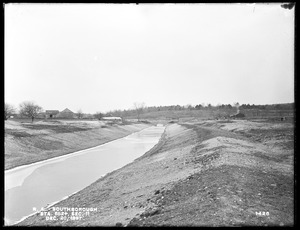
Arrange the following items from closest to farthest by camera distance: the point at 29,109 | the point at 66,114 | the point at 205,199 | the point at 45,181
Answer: the point at 205,199
the point at 45,181
the point at 29,109
the point at 66,114

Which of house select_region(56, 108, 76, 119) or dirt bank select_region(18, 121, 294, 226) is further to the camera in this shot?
house select_region(56, 108, 76, 119)

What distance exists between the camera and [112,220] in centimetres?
831

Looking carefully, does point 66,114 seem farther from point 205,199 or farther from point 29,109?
point 205,199

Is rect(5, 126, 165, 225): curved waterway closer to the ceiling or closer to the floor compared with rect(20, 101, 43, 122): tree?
closer to the floor

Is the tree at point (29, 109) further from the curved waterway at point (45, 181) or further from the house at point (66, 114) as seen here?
the curved waterway at point (45, 181)

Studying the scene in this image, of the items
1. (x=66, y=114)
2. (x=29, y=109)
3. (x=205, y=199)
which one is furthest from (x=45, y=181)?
(x=66, y=114)

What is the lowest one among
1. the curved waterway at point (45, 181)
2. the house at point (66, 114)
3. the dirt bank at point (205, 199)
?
the curved waterway at point (45, 181)

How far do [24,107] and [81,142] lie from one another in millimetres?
42877

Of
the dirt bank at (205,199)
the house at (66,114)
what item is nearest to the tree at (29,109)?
the house at (66,114)

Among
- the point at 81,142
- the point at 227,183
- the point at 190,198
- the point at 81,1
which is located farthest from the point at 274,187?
the point at 81,142

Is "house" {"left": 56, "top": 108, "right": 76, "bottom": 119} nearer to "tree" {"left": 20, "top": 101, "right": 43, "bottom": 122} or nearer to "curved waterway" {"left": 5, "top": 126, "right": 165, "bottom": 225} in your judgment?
"tree" {"left": 20, "top": 101, "right": 43, "bottom": 122}

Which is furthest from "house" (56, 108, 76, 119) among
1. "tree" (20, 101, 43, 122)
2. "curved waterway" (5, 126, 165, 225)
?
"curved waterway" (5, 126, 165, 225)

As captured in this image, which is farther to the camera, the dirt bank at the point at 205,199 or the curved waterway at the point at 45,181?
the curved waterway at the point at 45,181
